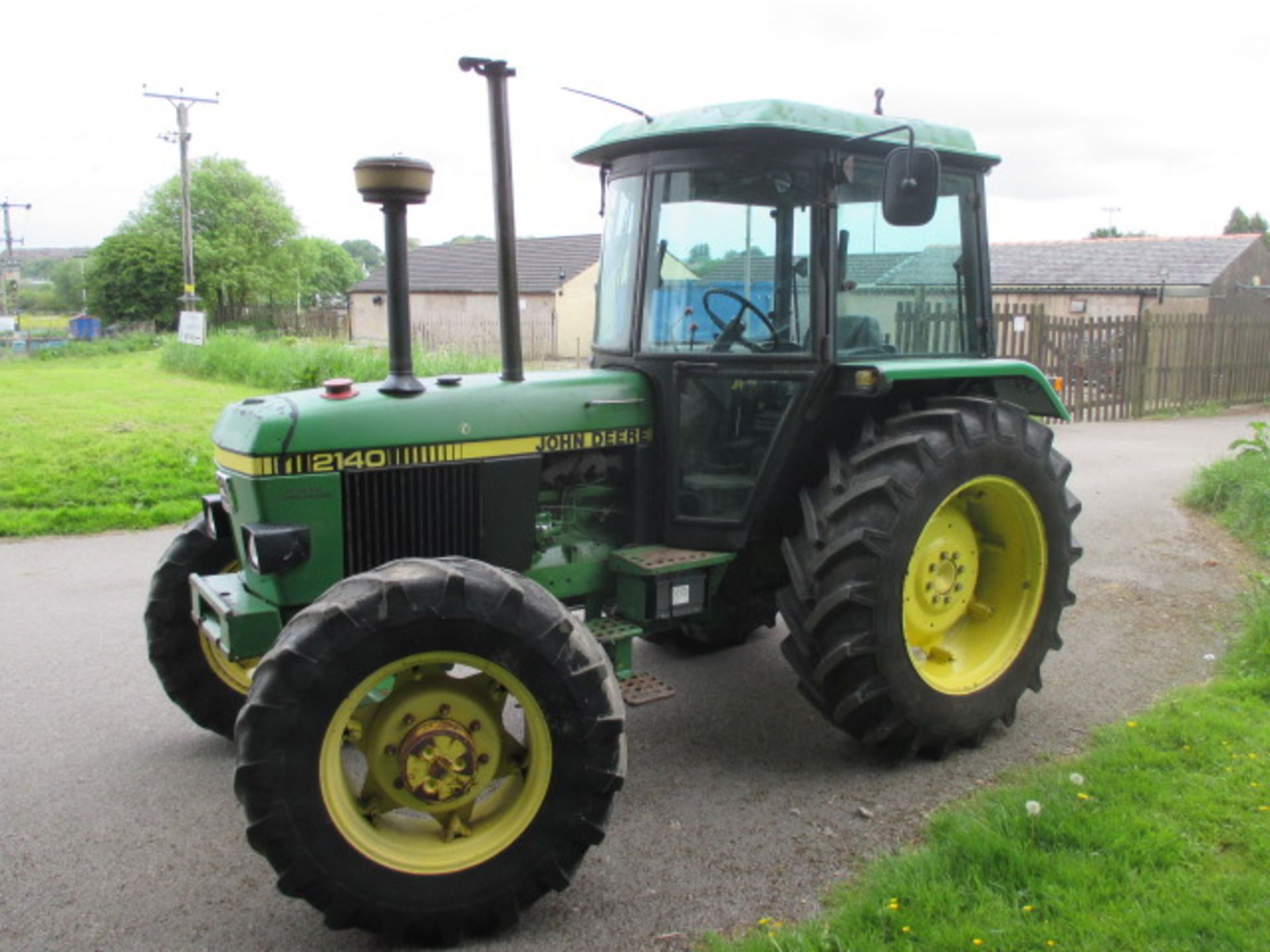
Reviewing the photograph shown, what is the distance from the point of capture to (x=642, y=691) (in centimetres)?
409

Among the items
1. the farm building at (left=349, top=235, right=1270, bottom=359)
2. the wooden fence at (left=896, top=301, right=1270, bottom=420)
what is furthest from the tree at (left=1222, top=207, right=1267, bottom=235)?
the wooden fence at (left=896, top=301, right=1270, bottom=420)

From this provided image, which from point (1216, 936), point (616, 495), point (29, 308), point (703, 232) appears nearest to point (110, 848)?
point (616, 495)

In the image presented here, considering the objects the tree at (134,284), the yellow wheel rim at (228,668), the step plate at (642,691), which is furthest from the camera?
the tree at (134,284)

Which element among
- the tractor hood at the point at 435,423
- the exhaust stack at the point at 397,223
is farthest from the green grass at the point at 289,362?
the exhaust stack at the point at 397,223

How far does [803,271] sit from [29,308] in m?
96.5

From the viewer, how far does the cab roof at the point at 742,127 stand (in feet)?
13.1

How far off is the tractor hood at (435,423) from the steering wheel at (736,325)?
377mm

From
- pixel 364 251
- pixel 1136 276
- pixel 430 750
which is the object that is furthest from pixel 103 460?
pixel 364 251

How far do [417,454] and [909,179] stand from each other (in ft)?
6.54

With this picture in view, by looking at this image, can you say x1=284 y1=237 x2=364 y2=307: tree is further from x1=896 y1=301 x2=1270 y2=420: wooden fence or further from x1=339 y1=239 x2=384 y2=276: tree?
x1=896 y1=301 x2=1270 y2=420: wooden fence

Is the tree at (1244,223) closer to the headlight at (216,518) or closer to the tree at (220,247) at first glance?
the tree at (220,247)

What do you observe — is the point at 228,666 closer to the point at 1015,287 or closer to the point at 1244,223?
the point at 1015,287

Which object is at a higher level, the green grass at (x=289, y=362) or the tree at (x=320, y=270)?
the tree at (x=320, y=270)

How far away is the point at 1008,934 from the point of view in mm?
3018
